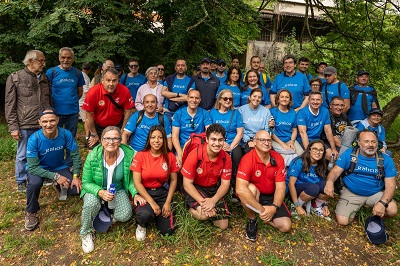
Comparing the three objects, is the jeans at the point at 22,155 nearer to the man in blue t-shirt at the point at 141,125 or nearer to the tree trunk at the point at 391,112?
the man in blue t-shirt at the point at 141,125

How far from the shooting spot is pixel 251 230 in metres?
3.99

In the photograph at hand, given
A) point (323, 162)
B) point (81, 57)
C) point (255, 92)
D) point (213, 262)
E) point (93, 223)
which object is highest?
point (81, 57)

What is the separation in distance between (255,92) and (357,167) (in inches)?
80.5

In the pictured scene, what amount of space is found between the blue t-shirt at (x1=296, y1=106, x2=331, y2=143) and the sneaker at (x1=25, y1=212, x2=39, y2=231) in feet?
15.3

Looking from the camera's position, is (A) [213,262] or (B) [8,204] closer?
(A) [213,262]

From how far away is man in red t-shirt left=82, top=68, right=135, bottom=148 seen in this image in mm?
4754

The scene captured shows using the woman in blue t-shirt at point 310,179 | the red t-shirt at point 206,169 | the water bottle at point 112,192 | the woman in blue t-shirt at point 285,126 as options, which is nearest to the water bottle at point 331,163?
the woman in blue t-shirt at point 310,179

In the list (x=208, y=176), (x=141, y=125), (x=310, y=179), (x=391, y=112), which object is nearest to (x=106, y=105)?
(x=141, y=125)

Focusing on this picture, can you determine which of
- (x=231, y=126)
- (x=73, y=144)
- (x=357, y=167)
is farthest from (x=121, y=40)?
(x=357, y=167)

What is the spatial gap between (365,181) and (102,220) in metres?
4.08

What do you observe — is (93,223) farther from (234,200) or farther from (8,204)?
(234,200)

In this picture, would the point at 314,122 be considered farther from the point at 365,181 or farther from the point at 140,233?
the point at 140,233

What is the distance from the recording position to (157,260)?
366 cm

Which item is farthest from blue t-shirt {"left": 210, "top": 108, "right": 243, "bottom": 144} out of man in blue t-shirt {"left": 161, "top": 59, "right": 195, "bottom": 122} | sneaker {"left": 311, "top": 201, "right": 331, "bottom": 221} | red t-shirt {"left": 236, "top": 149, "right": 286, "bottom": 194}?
sneaker {"left": 311, "top": 201, "right": 331, "bottom": 221}
